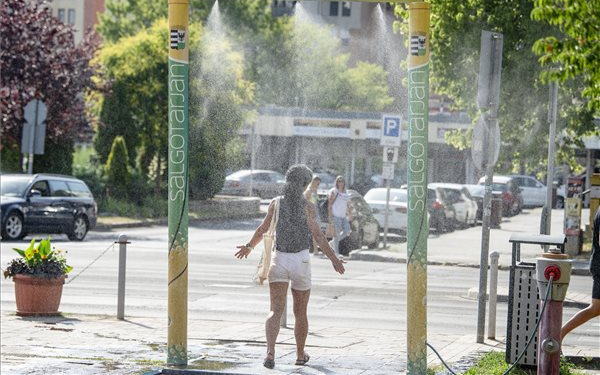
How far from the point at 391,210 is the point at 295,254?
2377 cm

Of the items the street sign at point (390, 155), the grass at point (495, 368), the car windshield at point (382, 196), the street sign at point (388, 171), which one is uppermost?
the street sign at point (390, 155)

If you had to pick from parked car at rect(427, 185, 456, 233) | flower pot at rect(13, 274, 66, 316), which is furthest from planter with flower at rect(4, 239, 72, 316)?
parked car at rect(427, 185, 456, 233)

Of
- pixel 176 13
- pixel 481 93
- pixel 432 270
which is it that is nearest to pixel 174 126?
pixel 176 13

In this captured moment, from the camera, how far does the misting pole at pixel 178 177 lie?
10.2m

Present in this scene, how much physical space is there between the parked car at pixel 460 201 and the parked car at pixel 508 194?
27.5 feet

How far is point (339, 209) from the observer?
2814 centimetres

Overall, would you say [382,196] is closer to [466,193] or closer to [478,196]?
[466,193]

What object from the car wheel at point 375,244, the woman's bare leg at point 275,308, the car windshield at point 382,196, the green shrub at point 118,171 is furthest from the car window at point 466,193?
the woman's bare leg at point 275,308

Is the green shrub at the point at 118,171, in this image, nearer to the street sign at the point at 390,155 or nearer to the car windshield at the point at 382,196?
the car windshield at the point at 382,196

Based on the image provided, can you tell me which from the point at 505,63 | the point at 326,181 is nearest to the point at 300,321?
the point at 505,63

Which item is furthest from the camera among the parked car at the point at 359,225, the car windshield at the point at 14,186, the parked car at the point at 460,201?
the parked car at the point at 460,201

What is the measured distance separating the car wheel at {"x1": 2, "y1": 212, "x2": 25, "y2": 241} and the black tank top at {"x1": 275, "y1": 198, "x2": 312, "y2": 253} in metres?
20.4

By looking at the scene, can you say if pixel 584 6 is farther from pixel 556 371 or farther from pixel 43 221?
pixel 43 221

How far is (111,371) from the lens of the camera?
33.2 feet
